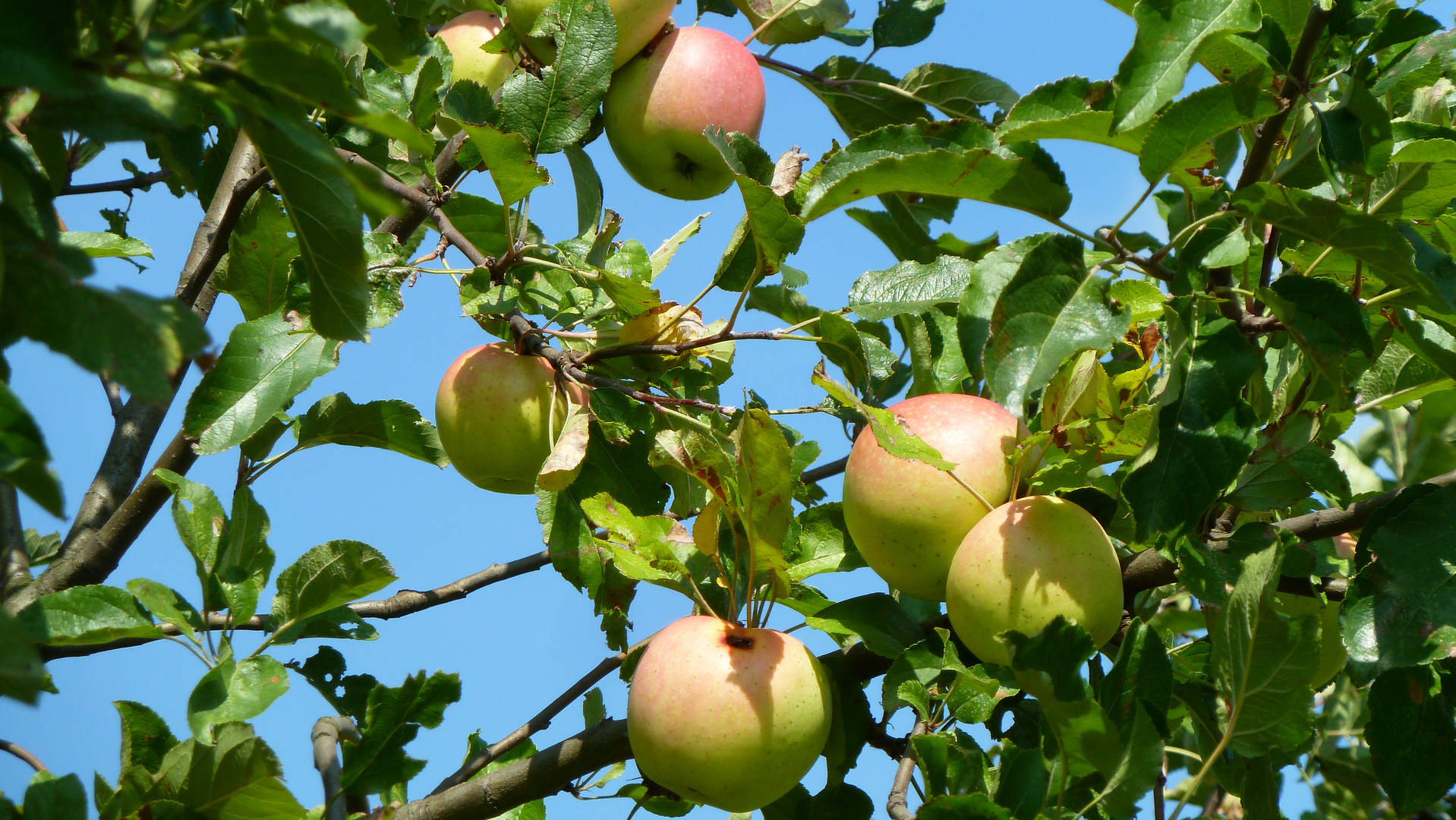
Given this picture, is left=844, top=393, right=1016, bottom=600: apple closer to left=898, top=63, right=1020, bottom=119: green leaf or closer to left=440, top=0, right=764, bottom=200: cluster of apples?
left=440, top=0, right=764, bottom=200: cluster of apples

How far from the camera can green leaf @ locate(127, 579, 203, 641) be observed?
4.82 ft

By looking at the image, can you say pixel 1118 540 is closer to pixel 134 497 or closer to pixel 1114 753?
pixel 1114 753

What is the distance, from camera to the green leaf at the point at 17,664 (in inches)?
Result: 26.7

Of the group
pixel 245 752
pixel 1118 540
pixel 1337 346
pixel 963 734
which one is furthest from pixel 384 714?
pixel 1337 346

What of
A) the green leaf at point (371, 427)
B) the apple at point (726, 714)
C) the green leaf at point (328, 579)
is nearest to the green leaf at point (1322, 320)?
the apple at point (726, 714)

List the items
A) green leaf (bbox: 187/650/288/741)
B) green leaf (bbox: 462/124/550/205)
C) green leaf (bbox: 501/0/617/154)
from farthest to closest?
green leaf (bbox: 501/0/617/154) < green leaf (bbox: 462/124/550/205) < green leaf (bbox: 187/650/288/741)

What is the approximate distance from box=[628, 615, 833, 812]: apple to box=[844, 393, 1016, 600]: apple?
20 centimetres

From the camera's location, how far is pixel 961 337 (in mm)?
1191

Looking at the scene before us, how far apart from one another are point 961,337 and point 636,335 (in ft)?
2.39

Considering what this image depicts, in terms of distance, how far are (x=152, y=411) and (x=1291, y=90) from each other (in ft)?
6.52

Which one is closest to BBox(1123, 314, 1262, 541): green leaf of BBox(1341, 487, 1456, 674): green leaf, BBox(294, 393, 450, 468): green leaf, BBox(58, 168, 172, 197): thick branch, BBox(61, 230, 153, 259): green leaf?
BBox(1341, 487, 1456, 674): green leaf

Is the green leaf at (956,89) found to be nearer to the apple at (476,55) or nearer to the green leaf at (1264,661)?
the apple at (476,55)

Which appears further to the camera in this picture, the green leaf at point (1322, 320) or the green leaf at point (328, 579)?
the green leaf at point (328, 579)

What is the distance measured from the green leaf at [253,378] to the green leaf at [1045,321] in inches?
44.5
